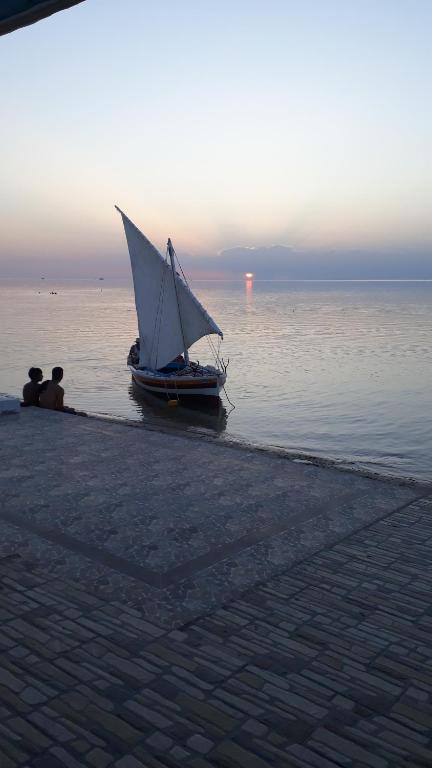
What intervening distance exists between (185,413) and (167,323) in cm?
521

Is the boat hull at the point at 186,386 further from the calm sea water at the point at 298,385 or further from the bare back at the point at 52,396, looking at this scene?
the bare back at the point at 52,396

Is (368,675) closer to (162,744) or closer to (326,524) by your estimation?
(162,744)

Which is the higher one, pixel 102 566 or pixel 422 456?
pixel 102 566

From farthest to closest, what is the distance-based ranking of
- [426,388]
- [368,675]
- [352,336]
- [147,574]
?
[352,336], [426,388], [147,574], [368,675]

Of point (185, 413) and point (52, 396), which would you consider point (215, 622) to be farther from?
point (185, 413)

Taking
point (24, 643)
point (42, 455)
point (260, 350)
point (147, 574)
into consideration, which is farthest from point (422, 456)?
point (260, 350)

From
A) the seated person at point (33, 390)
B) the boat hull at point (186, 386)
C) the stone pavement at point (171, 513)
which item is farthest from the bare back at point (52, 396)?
the boat hull at point (186, 386)

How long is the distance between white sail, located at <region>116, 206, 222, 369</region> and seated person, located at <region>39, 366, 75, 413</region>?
12869 mm

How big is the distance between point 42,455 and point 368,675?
9.72m

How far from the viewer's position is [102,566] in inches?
314

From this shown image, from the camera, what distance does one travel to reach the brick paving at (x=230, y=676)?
4652 millimetres

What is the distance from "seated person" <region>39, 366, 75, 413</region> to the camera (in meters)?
18.6

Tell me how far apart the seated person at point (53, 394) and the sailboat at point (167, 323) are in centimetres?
1249

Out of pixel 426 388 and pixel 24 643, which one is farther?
pixel 426 388
